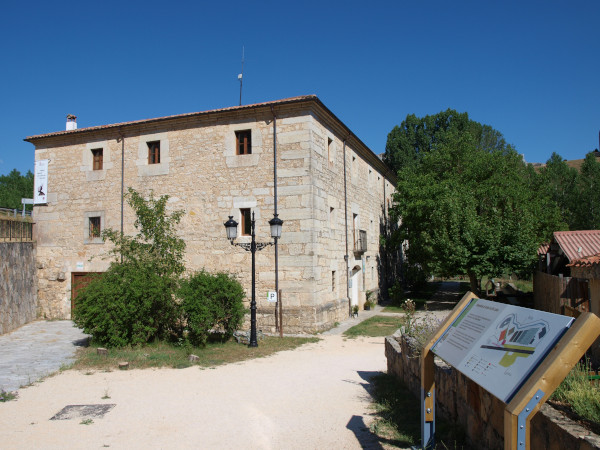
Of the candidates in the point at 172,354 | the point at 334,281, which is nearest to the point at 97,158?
the point at 172,354

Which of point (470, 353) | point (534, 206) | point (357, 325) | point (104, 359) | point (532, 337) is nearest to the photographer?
point (532, 337)

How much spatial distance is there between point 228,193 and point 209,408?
8439 millimetres

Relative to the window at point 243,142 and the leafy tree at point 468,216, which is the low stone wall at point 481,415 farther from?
the leafy tree at point 468,216

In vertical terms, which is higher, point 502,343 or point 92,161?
point 92,161

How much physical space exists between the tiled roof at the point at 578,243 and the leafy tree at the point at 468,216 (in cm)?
240

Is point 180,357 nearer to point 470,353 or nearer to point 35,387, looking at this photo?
point 35,387

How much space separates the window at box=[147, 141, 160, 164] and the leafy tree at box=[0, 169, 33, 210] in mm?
26413

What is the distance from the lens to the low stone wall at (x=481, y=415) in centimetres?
295

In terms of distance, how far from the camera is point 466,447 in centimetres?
→ 424

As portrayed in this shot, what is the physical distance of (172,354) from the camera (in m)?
9.62

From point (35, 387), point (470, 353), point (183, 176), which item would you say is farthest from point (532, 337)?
point (183, 176)

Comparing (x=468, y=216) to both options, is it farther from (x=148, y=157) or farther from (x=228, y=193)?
(x=148, y=157)

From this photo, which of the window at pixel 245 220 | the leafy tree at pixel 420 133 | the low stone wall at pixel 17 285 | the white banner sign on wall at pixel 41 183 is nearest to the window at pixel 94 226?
the white banner sign on wall at pixel 41 183

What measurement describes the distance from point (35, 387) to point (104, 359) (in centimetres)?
193
